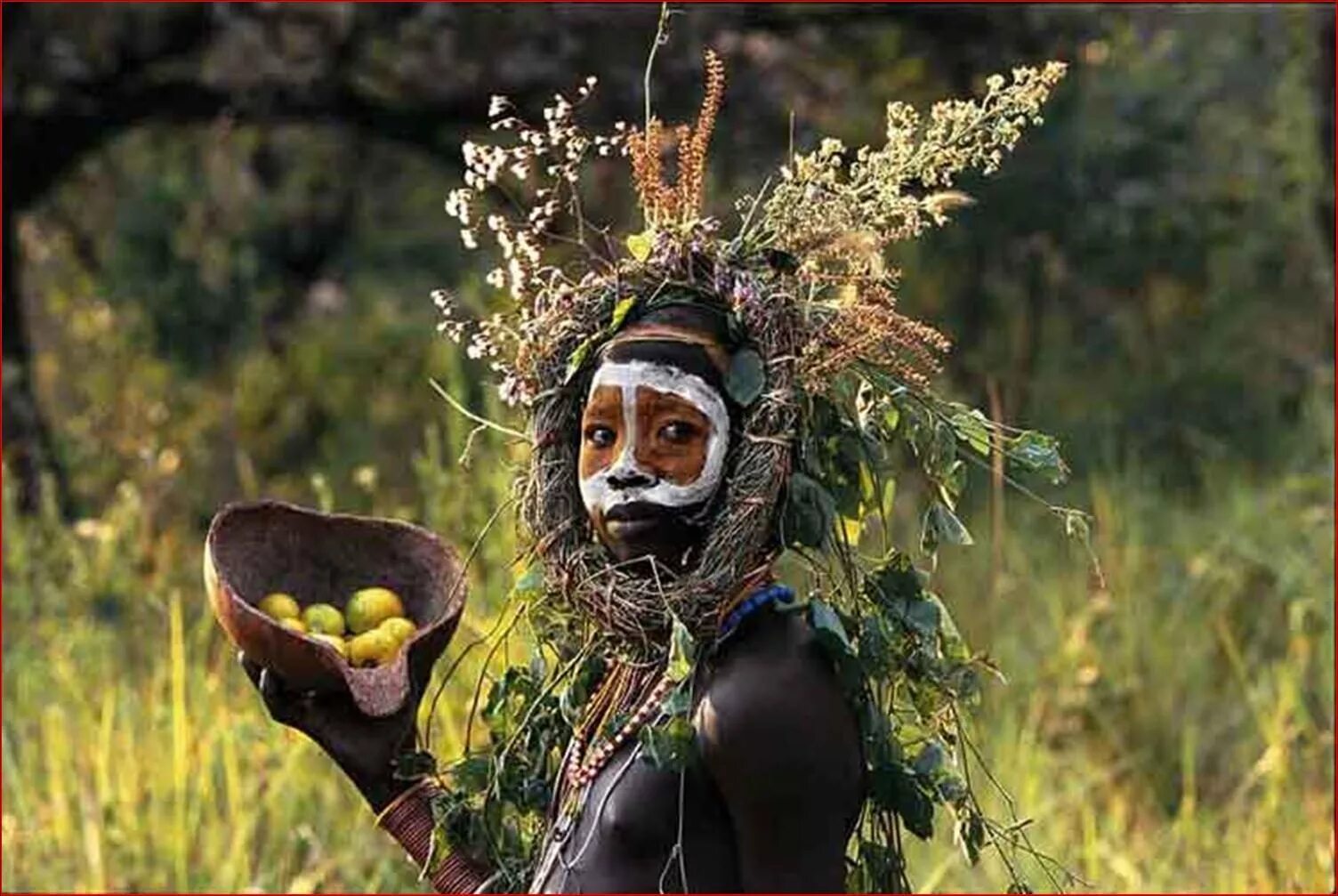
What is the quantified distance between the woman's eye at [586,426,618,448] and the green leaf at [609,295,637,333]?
113 mm

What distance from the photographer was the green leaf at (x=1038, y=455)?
2.67m

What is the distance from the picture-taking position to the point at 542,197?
2.66m

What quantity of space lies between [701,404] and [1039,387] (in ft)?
18.8

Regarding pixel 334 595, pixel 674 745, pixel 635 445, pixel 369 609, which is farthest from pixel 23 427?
pixel 674 745

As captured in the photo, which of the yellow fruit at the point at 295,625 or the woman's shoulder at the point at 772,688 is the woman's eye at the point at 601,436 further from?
the yellow fruit at the point at 295,625

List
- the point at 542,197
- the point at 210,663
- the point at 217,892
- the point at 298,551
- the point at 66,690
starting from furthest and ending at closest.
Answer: the point at 210,663 → the point at 66,690 → the point at 217,892 → the point at 298,551 → the point at 542,197

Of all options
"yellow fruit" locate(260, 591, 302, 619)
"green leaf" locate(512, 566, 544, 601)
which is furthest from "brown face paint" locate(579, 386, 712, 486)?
"yellow fruit" locate(260, 591, 302, 619)

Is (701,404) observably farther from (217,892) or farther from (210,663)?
(210,663)

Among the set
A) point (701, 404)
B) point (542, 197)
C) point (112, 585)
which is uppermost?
point (542, 197)

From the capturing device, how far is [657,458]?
2.53m

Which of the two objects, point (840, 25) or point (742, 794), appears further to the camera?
A: point (840, 25)

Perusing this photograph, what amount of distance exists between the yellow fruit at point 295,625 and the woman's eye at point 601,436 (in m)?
0.36

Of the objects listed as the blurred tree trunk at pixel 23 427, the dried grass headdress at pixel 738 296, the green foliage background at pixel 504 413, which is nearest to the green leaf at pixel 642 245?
the dried grass headdress at pixel 738 296

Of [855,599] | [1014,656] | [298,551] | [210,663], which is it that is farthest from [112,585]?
[855,599]
